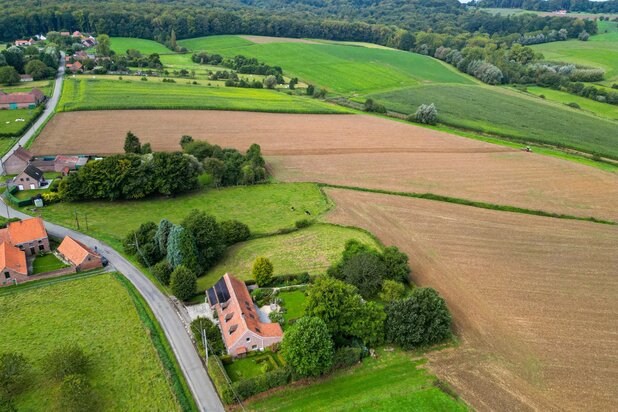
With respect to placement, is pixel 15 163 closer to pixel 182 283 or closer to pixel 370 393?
pixel 182 283

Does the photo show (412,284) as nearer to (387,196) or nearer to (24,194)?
(387,196)

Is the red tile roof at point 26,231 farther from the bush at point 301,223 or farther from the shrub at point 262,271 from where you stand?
the bush at point 301,223

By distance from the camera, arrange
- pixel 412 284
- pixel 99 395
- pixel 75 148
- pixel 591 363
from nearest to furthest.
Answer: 1. pixel 99 395
2. pixel 591 363
3. pixel 412 284
4. pixel 75 148

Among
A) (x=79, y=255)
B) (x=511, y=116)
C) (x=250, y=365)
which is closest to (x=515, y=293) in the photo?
(x=250, y=365)

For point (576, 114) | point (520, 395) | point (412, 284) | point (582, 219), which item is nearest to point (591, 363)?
point (520, 395)

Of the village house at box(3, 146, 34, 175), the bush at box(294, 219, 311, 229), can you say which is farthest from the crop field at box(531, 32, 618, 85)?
the village house at box(3, 146, 34, 175)
